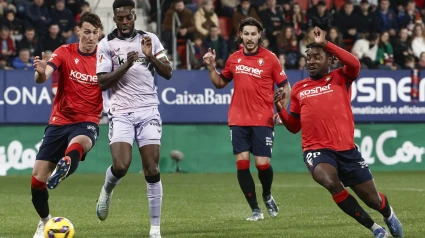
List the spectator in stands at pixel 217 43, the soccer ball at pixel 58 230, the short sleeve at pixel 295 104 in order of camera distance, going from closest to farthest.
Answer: the soccer ball at pixel 58 230 < the short sleeve at pixel 295 104 < the spectator in stands at pixel 217 43

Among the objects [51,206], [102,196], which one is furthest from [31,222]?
[51,206]

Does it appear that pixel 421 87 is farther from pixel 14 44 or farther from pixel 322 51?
pixel 322 51

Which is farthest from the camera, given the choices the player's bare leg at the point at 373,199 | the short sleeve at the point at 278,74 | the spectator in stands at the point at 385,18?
the spectator in stands at the point at 385,18

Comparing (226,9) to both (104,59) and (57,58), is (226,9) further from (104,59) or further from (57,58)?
(104,59)

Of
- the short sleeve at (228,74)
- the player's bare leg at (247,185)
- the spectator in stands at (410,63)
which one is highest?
the short sleeve at (228,74)

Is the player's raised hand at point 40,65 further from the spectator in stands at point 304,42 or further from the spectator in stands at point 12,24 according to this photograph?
the spectator in stands at point 304,42

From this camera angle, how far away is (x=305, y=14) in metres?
26.4

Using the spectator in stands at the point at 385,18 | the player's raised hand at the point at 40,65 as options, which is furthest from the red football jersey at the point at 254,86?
the spectator in stands at the point at 385,18

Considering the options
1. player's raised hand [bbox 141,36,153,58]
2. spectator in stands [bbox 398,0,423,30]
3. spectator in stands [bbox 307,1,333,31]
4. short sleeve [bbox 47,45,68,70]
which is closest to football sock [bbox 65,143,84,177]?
short sleeve [bbox 47,45,68,70]

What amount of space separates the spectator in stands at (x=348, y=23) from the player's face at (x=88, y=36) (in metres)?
15.0

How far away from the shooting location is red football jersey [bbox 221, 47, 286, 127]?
1299 centimetres

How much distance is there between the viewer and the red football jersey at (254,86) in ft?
42.6

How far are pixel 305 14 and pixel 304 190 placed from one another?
31.6 feet

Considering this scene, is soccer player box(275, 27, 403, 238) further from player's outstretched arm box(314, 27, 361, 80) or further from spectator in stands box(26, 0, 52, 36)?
spectator in stands box(26, 0, 52, 36)
